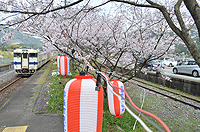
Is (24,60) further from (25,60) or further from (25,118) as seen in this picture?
(25,118)

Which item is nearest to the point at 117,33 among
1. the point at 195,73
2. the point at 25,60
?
the point at 195,73

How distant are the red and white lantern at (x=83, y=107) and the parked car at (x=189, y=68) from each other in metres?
14.6

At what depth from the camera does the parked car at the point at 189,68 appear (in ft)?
43.8

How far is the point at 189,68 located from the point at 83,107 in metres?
15.7

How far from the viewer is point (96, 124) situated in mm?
2199

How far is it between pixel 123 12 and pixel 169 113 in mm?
6239

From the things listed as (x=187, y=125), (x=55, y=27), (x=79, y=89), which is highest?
(x=55, y=27)

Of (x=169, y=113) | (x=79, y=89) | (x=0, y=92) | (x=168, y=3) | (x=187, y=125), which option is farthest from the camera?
(x=0, y=92)

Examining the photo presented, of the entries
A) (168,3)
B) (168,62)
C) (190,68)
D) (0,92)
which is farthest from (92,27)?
(168,62)

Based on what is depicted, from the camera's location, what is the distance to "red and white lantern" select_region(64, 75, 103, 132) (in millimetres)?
2145

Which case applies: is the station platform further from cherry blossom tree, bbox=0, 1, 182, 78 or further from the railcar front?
the railcar front

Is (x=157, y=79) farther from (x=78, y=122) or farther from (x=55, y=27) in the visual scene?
(x=78, y=122)

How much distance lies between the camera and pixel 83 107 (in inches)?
84.3

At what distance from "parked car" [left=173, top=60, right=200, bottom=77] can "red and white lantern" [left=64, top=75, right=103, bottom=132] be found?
1465cm
